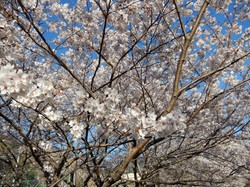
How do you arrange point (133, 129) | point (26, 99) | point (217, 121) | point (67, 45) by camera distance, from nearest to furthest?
point (26, 99) < point (133, 129) < point (67, 45) < point (217, 121)

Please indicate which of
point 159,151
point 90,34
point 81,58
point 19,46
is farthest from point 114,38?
point 159,151

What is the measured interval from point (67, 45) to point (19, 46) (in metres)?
1.44

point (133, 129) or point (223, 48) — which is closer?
point (133, 129)

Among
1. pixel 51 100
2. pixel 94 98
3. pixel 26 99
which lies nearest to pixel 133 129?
pixel 94 98

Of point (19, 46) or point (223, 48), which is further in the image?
point (223, 48)

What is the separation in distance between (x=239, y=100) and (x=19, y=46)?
17.8 feet

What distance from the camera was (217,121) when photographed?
7125 mm

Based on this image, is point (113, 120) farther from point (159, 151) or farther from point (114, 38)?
point (159, 151)

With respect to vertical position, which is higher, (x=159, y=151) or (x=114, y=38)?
(x=114, y=38)

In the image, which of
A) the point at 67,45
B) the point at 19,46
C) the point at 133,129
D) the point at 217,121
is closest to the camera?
the point at 133,129

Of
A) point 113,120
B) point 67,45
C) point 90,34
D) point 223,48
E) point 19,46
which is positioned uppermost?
point 67,45

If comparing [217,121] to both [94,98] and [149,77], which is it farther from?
[94,98]

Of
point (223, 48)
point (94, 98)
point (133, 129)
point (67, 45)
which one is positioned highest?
point (67, 45)

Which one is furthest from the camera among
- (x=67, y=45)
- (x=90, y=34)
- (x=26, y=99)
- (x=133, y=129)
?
(x=67, y=45)
